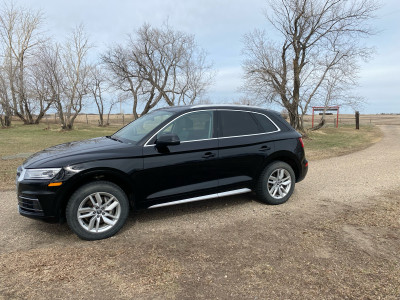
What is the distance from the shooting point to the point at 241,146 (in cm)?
465

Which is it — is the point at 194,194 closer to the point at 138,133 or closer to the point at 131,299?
the point at 138,133

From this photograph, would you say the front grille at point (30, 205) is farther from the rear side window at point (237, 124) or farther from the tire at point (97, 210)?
the rear side window at point (237, 124)

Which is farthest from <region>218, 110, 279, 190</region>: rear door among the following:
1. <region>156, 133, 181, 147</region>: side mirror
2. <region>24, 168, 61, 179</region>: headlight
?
<region>24, 168, 61, 179</region>: headlight

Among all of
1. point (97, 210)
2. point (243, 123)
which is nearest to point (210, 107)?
point (243, 123)

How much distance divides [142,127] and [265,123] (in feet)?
6.72

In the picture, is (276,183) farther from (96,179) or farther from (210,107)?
(96,179)

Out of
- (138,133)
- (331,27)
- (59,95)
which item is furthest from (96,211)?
(59,95)

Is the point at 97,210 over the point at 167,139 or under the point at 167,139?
under

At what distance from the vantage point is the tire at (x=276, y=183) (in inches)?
193

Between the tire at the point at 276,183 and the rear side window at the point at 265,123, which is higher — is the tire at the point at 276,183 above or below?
below

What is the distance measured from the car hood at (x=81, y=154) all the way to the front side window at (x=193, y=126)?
0.57 meters

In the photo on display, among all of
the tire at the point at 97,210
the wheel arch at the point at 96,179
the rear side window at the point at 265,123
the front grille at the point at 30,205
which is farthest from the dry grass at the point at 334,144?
the front grille at the point at 30,205

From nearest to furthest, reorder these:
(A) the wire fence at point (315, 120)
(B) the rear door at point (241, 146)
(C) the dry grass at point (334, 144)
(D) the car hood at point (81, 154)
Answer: (D) the car hood at point (81, 154), (B) the rear door at point (241, 146), (C) the dry grass at point (334, 144), (A) the wire fence at point (315, 120)

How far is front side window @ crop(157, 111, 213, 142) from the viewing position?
14.2 ft
